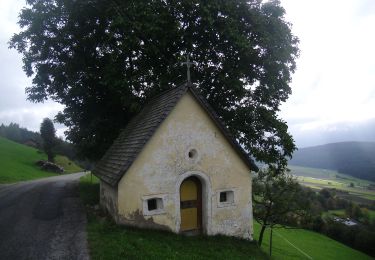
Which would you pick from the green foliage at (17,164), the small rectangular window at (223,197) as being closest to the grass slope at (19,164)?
the green foliage at (17,164)

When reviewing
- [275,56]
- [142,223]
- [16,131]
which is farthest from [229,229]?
[16,131]

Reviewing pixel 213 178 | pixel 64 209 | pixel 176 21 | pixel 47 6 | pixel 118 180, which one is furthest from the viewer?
pixel 47 6

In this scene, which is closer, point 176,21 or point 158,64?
point 176,21

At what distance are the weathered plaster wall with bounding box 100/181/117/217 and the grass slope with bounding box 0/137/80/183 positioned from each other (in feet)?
95.0

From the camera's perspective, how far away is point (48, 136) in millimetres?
66375

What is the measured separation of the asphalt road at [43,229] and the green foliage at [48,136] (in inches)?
1943

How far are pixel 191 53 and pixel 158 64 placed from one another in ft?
7.59

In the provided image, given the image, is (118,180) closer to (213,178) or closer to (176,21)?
(213,178)

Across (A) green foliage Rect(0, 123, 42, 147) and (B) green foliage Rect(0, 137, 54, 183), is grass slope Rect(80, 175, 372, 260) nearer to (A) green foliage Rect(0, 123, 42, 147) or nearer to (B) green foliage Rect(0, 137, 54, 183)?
(B) green foliage Rect(0, 137, 54, 183)

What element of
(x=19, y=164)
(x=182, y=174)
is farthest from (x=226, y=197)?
(x=19, y=164)

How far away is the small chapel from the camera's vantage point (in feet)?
40.8

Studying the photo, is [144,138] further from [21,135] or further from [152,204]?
[21,135]

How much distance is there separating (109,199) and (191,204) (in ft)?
12.0

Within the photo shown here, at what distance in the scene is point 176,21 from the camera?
18.7 metres
